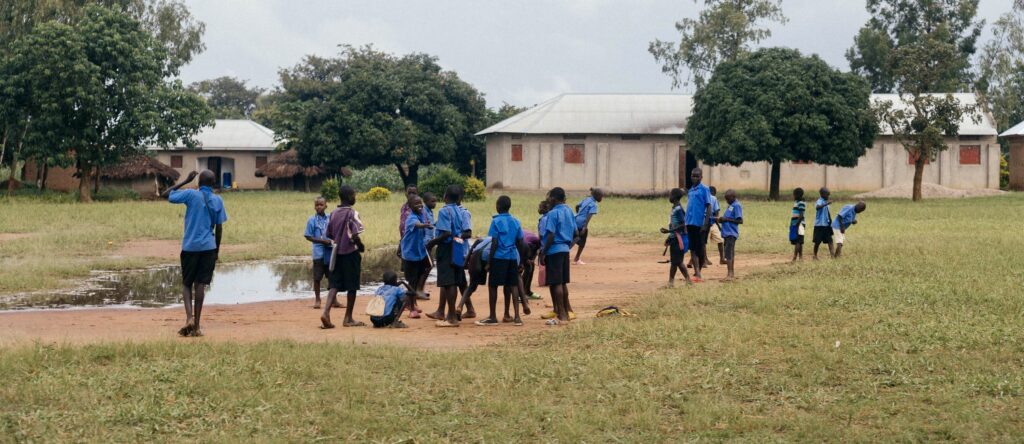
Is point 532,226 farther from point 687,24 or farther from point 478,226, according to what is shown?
point 687,24

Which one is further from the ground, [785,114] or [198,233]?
[785,114]

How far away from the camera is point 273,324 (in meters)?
12.9

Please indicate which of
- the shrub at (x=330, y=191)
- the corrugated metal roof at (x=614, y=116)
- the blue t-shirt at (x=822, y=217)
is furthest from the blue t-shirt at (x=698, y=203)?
the corrugated metal roof at (x=614, y=116)

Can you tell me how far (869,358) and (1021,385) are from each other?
1350 millimetres

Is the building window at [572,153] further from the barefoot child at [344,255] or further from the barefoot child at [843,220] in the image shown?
the barefoot child at [344,255]

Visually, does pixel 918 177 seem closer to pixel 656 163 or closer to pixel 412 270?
pixel 656 163

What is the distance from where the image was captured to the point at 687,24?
58750mm

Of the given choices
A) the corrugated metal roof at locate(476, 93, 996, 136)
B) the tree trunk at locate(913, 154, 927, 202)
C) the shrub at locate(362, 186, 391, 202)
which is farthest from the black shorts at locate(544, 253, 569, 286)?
the corrugated metal roof at locate(476, 93, 996, 136)

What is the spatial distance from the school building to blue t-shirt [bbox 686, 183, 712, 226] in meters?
39.0

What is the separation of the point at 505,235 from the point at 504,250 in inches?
6.3

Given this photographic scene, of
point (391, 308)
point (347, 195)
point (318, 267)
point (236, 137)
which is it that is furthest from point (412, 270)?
point (236, 137)

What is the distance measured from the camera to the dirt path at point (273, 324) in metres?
11.4

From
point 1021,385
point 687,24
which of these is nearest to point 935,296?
point 1021,385

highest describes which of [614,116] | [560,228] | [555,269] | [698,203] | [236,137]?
[614,116]
